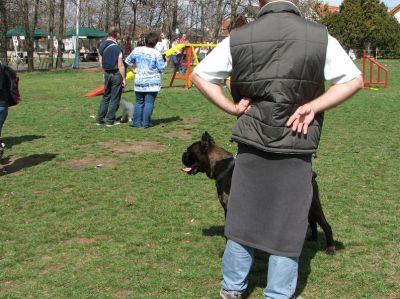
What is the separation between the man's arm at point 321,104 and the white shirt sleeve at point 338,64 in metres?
0.04

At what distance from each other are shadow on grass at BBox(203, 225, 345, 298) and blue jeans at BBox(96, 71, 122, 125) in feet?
21.1

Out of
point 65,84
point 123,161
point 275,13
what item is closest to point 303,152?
point 275,13

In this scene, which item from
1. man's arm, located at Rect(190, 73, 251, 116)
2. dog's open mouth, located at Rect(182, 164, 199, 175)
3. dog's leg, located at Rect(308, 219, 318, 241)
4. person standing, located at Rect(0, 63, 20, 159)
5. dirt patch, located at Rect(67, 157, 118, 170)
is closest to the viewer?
man's arm, located at Rect(190, 73, 251, 116)

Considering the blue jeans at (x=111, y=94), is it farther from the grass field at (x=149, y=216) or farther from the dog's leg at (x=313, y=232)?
the dog's leg at (x=313, y=232)

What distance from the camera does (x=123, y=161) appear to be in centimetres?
802

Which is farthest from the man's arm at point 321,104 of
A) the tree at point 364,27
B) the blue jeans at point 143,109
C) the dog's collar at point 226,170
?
the tree at point 364,27

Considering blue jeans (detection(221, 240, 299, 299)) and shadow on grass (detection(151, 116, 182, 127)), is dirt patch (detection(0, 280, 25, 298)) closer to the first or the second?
blue jeans (detection(221, 240, 299, 299))

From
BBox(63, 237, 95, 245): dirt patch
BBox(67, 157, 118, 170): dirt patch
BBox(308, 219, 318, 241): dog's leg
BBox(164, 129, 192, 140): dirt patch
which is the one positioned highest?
BBox(164, 129, 192, 140): dirt patch

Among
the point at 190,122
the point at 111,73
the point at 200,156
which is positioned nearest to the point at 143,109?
the point at 111,73

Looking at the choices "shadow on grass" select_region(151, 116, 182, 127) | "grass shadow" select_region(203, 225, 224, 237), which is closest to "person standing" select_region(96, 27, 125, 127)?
"shadow on grass" select_region(151, 116, 182, 127)

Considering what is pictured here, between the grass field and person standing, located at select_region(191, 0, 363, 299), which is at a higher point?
person standing, located at select_region(191, 0, 363, 299)

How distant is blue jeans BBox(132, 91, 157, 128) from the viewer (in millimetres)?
10516

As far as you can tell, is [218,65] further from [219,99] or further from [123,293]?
[123,293]

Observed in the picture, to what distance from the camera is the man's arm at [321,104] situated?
2.80 metres
